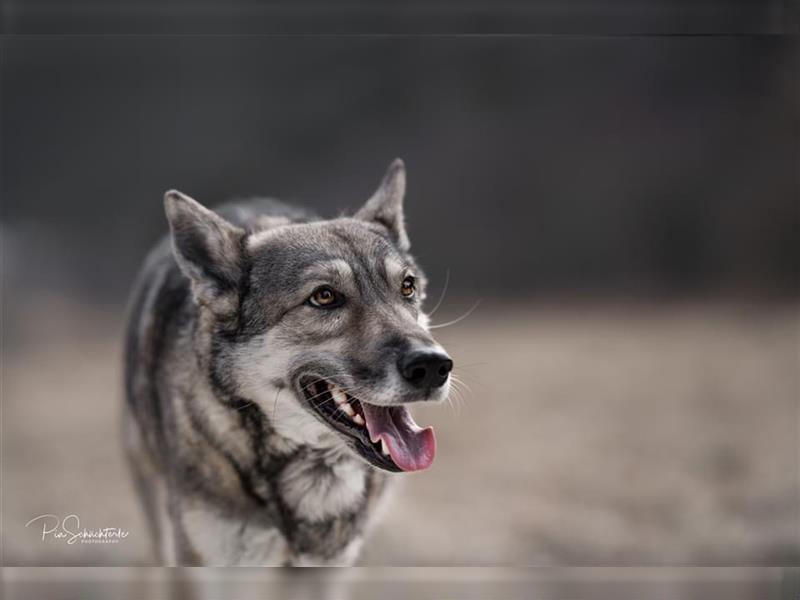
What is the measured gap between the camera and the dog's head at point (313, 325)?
228cm

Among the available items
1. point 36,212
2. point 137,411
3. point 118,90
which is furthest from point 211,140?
point 137,411

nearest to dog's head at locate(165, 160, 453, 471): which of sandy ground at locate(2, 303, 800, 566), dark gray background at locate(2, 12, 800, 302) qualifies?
sandy ground at locate(2, 303, 800, 566)

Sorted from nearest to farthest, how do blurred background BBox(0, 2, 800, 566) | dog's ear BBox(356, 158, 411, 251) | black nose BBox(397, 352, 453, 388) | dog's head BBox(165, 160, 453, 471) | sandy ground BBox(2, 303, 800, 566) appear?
black nose BBox(397, 352, 453, 388), dog's head BBox(165, 160, 453, 471), dog's ear BBox(356, 158, 411, 251), blurred background BBox(0, 2, 800, 566), sandy ground BBox(2, 303, 800, 566)

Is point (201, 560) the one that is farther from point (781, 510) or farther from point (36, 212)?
point (781, 510)

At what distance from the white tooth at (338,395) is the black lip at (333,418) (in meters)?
0.02

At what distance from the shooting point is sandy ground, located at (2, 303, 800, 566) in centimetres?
334

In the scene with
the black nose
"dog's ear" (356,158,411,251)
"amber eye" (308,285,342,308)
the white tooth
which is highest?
"dog's ear" (356,158,411,251)

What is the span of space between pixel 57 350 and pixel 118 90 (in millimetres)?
1842

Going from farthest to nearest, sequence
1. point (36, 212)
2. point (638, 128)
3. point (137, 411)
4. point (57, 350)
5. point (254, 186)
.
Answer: point (57, 350)
point (254, 186)
point (638, 128)
point (36, 212)
point (137, 411)

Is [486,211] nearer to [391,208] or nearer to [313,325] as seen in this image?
[391,208]

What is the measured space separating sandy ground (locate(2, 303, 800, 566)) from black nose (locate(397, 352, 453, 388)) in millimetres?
555

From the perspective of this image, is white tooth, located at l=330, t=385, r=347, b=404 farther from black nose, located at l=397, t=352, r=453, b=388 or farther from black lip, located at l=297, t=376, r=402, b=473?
black nose, located at l=397, t=352, r=453, b=388

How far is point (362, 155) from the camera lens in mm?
4117

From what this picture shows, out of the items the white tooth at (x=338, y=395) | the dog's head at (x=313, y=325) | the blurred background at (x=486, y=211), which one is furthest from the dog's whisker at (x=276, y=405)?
the blurred background at (x=486, y=211)
